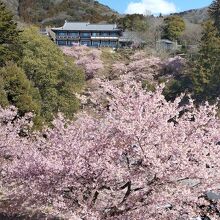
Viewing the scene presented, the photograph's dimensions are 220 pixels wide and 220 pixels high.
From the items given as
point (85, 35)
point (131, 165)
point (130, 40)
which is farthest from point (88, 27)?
point (131, 165)

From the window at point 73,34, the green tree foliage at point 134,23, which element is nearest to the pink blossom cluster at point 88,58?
the window at point 73,34

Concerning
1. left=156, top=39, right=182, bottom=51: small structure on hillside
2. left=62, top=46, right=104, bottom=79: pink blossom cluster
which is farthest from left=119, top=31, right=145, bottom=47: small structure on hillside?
left=62, top=46, right=104, bottom=79: pink blossom cluster

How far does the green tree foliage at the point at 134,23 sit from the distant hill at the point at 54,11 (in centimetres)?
1714

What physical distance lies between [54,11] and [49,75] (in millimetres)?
54598

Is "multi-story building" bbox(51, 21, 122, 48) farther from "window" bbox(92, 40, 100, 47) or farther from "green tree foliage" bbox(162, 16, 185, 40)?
"green tree foliage" bbox(162, 16, 185, 40)

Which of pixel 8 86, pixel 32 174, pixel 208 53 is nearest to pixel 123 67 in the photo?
pixel 208 53

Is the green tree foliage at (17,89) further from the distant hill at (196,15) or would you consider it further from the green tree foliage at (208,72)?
the distant hill at (196,15)

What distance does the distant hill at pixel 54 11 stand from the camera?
7406 centimetres

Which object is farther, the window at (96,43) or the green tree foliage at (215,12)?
the window at (96,43)

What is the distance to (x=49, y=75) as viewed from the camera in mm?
27203

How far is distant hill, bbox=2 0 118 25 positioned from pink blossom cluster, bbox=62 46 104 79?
25.1 m

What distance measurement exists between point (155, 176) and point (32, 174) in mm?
2500

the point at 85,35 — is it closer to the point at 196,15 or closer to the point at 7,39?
the point at 7,39

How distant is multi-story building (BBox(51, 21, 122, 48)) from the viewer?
54.6 metres
